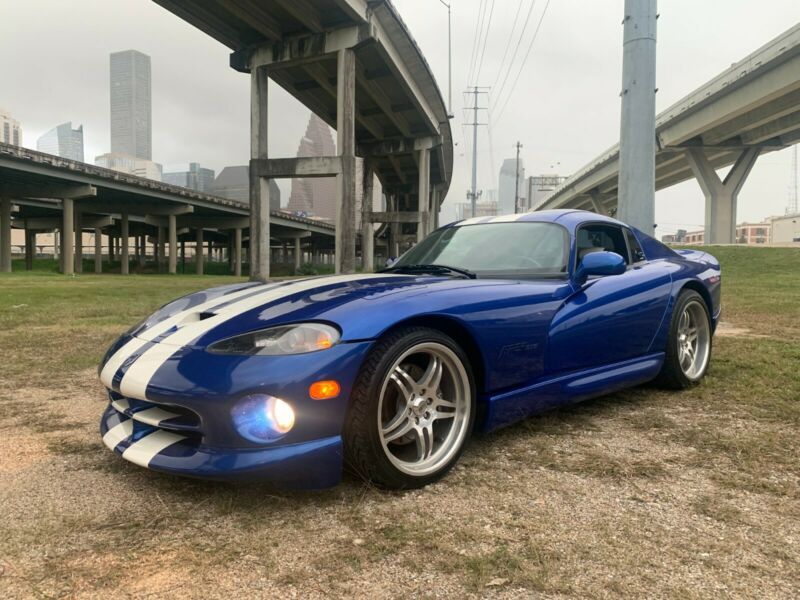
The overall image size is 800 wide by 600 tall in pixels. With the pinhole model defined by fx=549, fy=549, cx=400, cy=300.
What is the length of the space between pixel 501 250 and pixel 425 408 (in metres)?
1.30

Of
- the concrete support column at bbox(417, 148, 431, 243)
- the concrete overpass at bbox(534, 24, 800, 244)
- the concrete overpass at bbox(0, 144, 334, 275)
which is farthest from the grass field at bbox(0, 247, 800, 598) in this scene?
the concrete support column at bbox(417, 148, 431, 243)

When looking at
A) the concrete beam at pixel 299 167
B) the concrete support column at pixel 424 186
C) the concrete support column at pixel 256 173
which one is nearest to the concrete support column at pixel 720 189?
the concrete support column at pixel 424 186

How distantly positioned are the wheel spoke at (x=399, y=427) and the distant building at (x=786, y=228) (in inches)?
3998

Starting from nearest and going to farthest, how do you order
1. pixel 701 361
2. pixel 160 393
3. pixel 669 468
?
pixel 160 393 → pixel 669 468 → pixel 701 361

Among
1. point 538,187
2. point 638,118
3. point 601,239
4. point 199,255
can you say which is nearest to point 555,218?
point 601,239

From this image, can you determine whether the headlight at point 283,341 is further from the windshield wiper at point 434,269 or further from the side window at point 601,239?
the side window at point 601,239

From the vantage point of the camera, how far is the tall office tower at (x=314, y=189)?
273 ft

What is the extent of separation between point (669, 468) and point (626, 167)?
6.36m

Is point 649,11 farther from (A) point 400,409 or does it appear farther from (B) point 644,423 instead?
(A) point 400,409

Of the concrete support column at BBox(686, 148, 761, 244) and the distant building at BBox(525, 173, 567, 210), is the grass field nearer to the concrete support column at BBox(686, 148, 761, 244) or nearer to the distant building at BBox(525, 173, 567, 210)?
the concrete support column at BBox(686, 148, 761, 244)

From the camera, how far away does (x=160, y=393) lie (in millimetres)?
2041

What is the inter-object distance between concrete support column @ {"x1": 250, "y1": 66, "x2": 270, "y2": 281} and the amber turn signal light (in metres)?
21.4

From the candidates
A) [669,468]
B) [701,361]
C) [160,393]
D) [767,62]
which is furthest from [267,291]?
[767,62]

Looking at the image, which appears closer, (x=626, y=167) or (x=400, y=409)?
(x=400, y=409)
